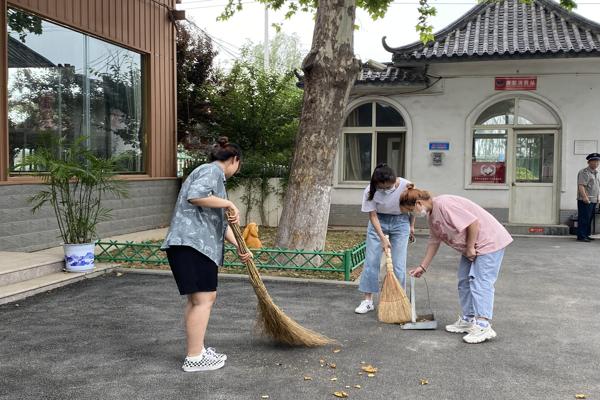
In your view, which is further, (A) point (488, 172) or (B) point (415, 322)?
(A) point (488, 172)

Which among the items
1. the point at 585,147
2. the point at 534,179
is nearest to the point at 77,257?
the point at 534,179

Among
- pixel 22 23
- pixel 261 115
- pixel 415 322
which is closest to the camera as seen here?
pixel 415 322

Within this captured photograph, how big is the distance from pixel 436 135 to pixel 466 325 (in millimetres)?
8773

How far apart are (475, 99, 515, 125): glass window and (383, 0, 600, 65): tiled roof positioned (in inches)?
53.2

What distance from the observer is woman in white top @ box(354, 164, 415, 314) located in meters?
5.39

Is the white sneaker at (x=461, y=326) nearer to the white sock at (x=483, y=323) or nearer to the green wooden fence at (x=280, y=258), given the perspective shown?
the white sock at (x=483, y=323)

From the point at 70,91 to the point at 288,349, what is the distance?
7.11m

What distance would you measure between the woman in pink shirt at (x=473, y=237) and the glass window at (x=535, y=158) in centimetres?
882

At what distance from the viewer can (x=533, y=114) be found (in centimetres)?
1276

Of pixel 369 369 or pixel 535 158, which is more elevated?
pixel 535 158

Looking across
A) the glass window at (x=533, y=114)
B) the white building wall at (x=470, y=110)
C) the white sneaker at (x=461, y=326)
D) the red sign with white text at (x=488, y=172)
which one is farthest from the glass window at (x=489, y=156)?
the white sneaker at (x=461, y=326)

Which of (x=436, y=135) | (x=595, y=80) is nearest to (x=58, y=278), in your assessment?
(x=436, y=135)

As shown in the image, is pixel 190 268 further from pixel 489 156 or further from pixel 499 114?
pixel 499 114

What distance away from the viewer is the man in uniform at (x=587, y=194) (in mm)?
11312
